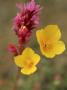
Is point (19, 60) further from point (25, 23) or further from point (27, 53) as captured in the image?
point (25, 23)

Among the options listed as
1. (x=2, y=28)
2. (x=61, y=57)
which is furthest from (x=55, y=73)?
(x=2, y=28)

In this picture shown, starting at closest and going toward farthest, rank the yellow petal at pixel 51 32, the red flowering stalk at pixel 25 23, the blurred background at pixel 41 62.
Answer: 1. the red flowering stalk at pixel 25 23
2. the yellow petal at pixel 51 32
3. the blurred background at pixel 41 62

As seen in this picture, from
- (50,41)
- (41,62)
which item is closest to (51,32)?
(50,41)

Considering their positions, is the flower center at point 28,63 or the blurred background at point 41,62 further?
the blurred background at point 41,62

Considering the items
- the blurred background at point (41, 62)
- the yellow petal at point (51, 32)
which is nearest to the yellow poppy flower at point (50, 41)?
the yellow petal at point (51, 32)

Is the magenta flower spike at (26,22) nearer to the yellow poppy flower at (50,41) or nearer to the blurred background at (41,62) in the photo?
the yellow poppy flower at (50,41)

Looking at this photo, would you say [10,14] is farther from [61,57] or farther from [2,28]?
[61,57]

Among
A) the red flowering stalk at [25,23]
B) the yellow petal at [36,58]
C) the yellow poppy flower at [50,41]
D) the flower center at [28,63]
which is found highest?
the red flowering stalk at [25,23]
